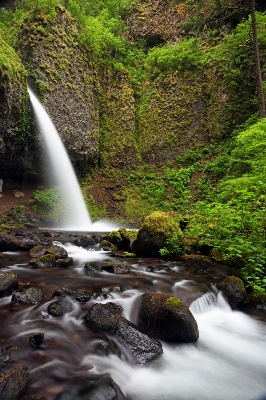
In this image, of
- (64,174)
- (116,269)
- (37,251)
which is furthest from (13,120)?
(116,269)

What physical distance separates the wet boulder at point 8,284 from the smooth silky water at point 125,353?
159mm

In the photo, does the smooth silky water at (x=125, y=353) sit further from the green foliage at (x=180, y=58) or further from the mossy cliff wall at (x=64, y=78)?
the green foliage at (x=180, y=58)

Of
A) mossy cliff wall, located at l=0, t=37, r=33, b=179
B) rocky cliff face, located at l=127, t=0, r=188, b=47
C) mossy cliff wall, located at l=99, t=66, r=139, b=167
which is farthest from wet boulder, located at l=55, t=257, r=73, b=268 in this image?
rocky cliff face, located at l=127, t=0, r=188, b=47

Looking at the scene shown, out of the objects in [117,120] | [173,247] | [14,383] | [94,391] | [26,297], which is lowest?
[94,391]

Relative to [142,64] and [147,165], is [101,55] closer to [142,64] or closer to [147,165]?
[142,64]

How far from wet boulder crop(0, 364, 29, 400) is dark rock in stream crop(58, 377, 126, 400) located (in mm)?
405

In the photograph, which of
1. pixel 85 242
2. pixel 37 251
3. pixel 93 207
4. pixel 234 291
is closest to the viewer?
pixel 234 291

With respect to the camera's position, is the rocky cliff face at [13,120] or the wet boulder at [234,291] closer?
the wet boulder at [234,291]

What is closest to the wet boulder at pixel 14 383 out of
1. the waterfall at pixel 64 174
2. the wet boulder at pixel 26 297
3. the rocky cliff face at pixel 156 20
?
the wet boulder at pixel 26 297

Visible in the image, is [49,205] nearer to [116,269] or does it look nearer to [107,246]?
[107,246]

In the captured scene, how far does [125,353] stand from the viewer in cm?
350

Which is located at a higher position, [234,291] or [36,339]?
[234,291]

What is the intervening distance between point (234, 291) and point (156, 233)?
3065 mm

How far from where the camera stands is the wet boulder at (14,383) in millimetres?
2510
